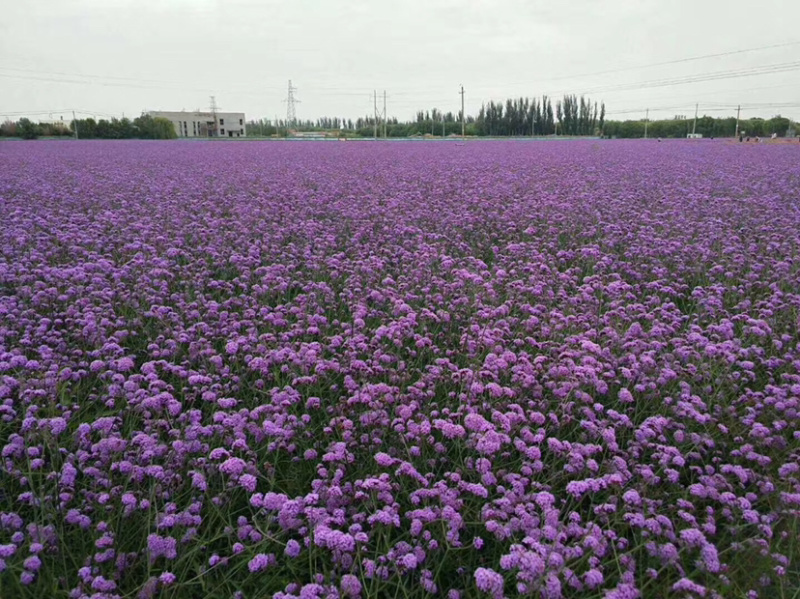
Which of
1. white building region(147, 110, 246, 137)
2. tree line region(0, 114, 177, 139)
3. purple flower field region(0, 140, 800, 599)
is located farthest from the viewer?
white building region(147, 110, 246, 137)

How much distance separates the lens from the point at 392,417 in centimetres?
284

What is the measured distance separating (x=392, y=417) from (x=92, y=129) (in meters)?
59.4

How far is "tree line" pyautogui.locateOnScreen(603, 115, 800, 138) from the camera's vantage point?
7262cm

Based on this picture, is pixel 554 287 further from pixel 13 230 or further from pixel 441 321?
Result: pixel 13 230

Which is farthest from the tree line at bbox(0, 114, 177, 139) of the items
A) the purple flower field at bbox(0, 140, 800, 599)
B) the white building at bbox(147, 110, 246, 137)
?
the purple flower field at bbox(0, 140, 800, 599)

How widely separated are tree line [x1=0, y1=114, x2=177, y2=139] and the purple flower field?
53.2 metres

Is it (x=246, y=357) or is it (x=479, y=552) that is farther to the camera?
(x=246, y=357)

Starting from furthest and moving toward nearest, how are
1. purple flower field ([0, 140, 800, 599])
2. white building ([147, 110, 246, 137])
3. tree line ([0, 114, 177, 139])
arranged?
white building ([147, 110, 246, 137]), tree line ([0, 114, 177, 139]), purple flower field ([0, 140, 800, 599])

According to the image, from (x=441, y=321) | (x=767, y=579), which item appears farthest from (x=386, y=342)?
(x=767, y=579)

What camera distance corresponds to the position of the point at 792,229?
677 cm

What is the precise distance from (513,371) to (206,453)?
1.59 meters

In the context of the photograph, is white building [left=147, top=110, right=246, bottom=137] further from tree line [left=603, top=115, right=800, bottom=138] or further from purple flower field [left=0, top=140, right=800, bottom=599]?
purple flower field [left=0, top=140, right=800, bottom=599]

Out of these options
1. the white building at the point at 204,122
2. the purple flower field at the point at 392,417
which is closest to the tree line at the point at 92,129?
the white building at the point at 204,122

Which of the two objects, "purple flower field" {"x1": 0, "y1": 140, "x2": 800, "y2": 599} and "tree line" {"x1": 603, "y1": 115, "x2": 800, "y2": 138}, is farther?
"tree line" {"x1": 603, "y1": 115, "x2": 800, "y2": 138}
